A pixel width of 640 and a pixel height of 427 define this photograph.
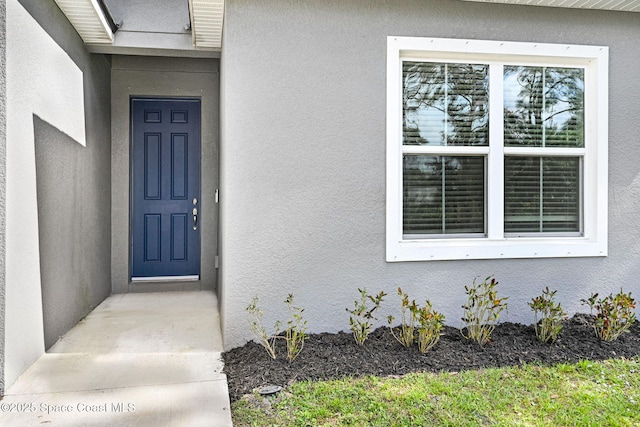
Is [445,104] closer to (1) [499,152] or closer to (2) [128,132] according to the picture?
(1) [499,152]

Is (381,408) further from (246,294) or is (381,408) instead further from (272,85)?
(272,85)

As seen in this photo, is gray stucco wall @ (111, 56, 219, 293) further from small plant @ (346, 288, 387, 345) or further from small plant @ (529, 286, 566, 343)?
small plant @ (529, 286, 566, 343)

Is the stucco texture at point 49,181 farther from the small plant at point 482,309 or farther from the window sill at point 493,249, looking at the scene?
the small plant at point 482,309

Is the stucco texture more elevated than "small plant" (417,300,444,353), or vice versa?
the stucco texture

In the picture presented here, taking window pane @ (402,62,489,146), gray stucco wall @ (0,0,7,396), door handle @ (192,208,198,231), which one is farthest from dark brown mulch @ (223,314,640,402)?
door handle @ (192,208,198,231)

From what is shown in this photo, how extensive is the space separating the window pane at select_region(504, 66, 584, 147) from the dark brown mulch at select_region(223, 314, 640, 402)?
5.08 feet

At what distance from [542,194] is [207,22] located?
3.12 m

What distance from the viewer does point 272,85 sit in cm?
350

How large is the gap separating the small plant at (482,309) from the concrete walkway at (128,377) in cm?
183

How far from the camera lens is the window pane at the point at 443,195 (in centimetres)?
376

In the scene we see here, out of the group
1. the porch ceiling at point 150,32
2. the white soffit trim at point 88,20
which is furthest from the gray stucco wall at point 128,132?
the white soffit trim at point 88,20

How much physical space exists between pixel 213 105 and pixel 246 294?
3.01 m

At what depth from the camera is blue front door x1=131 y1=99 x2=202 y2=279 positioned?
5.68 meters

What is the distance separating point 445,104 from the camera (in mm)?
3775
